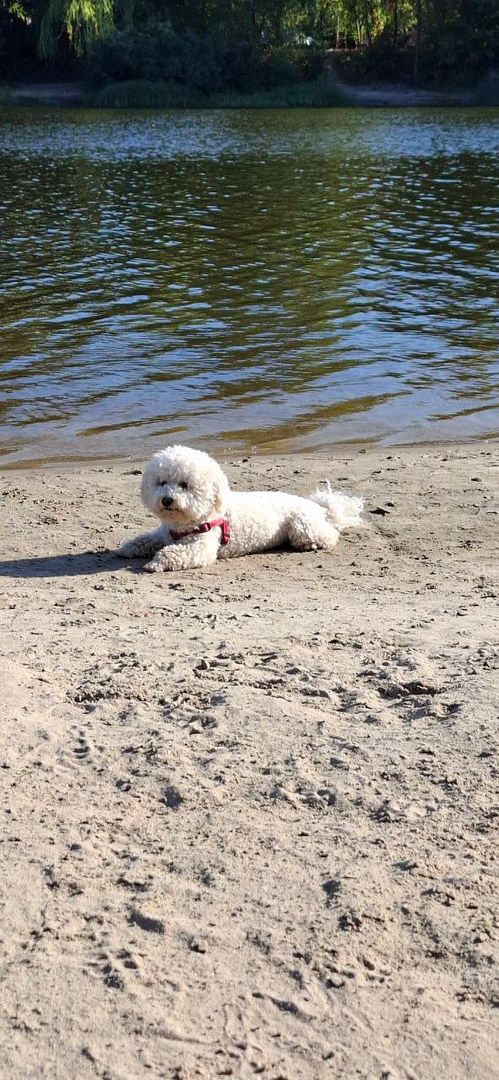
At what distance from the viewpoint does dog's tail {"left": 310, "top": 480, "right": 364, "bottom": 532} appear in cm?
702

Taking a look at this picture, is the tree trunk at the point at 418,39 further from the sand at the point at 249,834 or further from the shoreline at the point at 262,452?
the sand at the point at 249,834

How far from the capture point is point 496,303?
49.9ft

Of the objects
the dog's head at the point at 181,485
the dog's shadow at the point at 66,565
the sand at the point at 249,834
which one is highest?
the dog's head at the point at 181,485

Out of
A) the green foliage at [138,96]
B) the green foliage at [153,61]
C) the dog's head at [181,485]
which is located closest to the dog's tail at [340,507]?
the dog's head at [181,485]

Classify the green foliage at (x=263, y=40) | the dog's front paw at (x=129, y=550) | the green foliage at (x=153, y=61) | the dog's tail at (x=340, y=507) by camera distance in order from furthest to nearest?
the green foliage at (x=263, y=40), the green foliage at (x=153, y=61), the dog's tail at (x=340, y=507), the dog's front paw at (x=129, y=550)

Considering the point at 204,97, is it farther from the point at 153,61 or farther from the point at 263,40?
the point at 263,40

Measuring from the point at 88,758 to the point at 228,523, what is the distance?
299cm

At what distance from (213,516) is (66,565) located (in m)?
0.87

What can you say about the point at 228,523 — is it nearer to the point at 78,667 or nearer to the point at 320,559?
the point at 320,559

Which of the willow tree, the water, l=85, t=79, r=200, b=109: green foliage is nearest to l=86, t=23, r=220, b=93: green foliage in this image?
l=85, t=79, r=200, b=109: green foliage

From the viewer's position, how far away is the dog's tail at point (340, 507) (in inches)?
276

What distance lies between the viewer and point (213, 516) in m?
6.54

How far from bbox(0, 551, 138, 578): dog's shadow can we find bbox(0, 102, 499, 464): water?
9.55ft

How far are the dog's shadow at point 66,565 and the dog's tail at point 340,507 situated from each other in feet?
4.04
